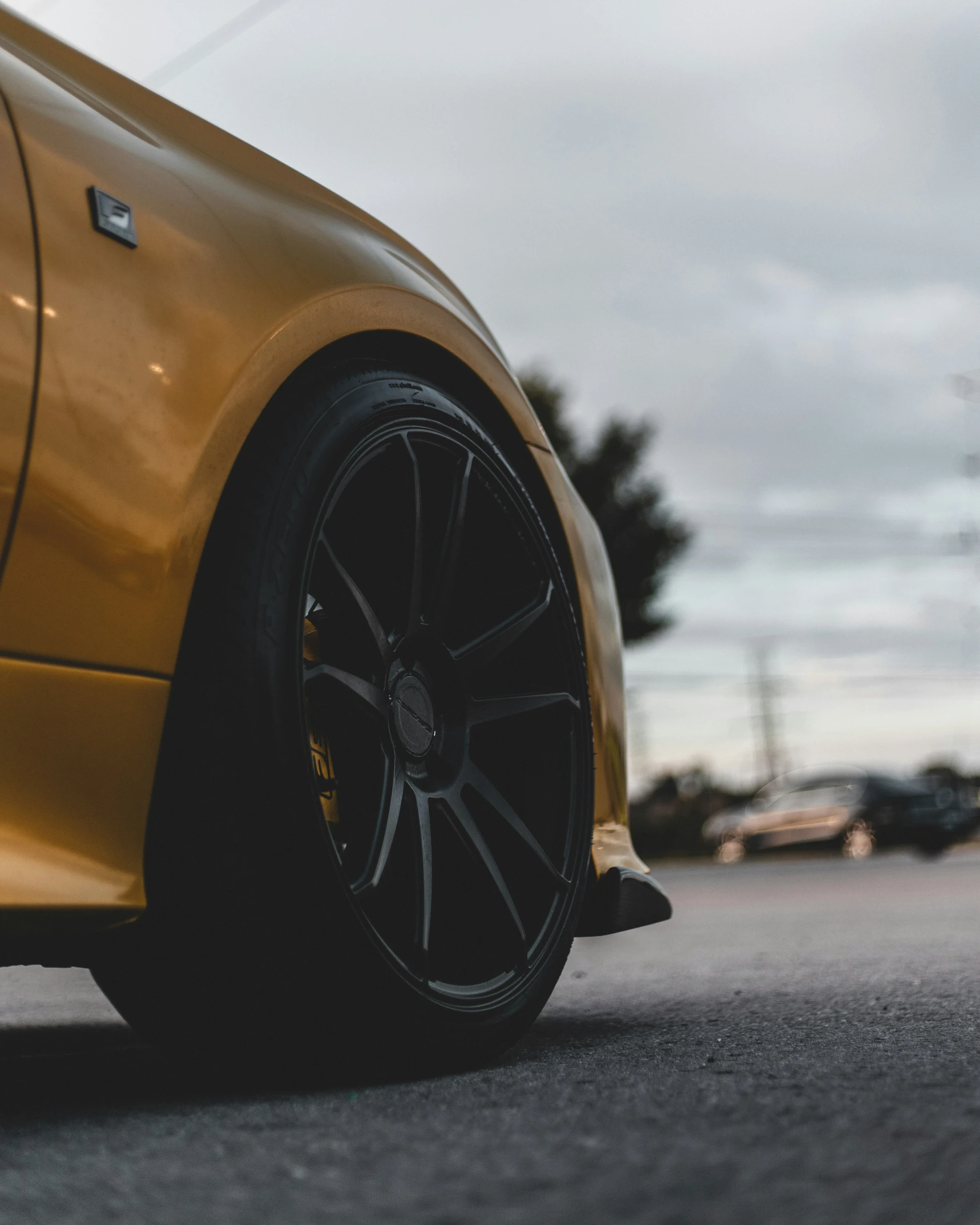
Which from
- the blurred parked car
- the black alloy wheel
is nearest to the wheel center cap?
the black alloy wheel

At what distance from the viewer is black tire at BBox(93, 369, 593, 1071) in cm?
174

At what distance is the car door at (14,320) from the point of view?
1542mm

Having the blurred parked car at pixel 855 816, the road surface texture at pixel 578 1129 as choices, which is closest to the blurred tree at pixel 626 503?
the blurred parked car at pixel 855 816

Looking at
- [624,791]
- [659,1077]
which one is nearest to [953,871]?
[624,791]

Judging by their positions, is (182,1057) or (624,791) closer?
(182,1057)

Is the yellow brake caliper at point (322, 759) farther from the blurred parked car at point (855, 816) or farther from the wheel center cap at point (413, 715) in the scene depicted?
the blurred parked car at point (855, 816)

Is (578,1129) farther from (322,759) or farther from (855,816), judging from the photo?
(855,816)

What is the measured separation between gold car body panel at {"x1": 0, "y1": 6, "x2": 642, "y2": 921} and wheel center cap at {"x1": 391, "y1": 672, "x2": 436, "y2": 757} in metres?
0.39

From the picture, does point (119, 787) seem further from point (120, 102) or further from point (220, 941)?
point (120, 102)

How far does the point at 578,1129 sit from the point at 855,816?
19.9 meters

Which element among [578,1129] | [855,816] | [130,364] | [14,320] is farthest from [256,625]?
[855,816]

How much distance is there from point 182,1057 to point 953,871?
34.4ft

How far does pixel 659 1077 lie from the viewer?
1.84 meters

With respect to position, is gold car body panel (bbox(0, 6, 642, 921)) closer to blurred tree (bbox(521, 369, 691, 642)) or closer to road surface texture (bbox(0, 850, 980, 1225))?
road surface texture (bbox(0, 850, 980, 1225))
